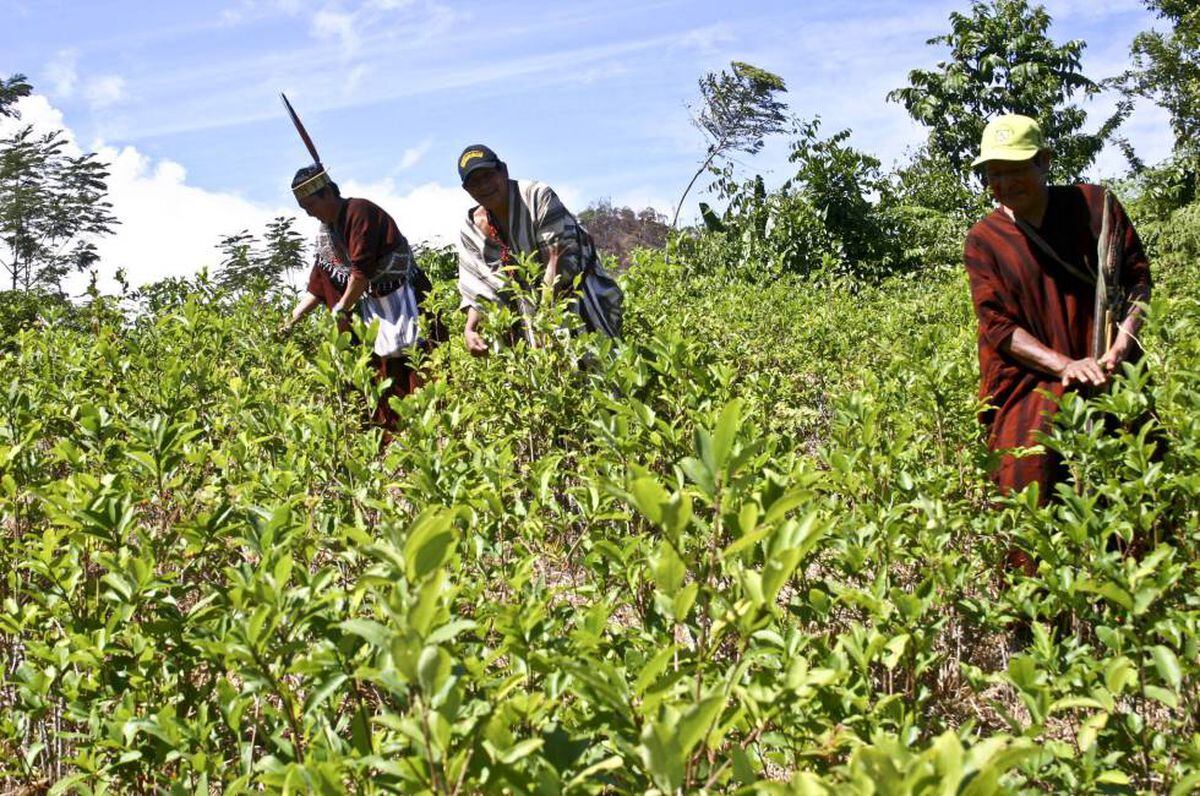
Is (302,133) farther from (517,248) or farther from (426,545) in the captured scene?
(426,545)

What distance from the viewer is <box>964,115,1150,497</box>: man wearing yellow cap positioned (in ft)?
10.9

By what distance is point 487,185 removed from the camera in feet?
15.2

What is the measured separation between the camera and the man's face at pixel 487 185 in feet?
15.1

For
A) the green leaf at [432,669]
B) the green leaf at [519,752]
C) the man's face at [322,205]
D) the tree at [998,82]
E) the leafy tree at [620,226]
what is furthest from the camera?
the leafy tree at [620,226]

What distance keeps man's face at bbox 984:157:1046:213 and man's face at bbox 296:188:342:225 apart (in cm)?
375

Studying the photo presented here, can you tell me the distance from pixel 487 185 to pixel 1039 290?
2.42 meters

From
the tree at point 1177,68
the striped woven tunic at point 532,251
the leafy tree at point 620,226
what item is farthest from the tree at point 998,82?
the leafy tree at point 620,226

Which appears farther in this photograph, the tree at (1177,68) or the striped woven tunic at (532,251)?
the tree at (1177,68)

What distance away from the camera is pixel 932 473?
2.79 metres

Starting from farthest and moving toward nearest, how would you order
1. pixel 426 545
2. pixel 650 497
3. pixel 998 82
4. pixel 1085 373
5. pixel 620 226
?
pixel 620 226
pixel 998 82
pixel 1085 373
pixel 650 497
pixel 426 545

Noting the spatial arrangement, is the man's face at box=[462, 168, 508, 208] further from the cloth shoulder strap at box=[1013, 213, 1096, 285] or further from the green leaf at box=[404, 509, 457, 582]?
the green leaf at box=[404, 509, 457, 582]

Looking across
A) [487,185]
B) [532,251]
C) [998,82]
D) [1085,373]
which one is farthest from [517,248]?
[998,82]

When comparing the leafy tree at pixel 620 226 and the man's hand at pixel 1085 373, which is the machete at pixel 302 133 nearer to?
the man's hand at pixel 1085 373

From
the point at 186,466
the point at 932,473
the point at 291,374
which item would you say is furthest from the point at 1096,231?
the point at 291,374
